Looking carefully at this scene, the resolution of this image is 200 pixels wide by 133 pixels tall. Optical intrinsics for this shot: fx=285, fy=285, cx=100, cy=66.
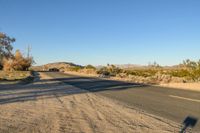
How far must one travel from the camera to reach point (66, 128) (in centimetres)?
752

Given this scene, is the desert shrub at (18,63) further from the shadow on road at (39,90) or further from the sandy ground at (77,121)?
the sandy ground at (77,121)

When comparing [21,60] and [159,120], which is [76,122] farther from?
[21,60]

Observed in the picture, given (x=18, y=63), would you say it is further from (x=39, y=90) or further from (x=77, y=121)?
(x=77, y=121)

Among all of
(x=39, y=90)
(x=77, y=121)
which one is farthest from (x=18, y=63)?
(x=77, y=121)

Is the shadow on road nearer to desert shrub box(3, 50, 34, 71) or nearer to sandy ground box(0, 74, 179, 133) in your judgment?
sandy ground box(0, 74, 179, 133)

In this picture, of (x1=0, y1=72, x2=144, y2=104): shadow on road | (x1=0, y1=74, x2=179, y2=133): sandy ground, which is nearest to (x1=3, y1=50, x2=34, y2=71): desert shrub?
(x1=0, y1=72, x2=144, y2=104): shadow on road

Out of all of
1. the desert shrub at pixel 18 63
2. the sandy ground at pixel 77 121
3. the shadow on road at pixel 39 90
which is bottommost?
the sandy ground at pixel 77 121

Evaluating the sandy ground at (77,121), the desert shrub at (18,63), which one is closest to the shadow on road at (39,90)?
the sandy ground at (77,121)

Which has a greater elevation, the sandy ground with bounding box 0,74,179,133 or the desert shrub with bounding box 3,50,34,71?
the desert shrub with bounding box 3,50,34,71

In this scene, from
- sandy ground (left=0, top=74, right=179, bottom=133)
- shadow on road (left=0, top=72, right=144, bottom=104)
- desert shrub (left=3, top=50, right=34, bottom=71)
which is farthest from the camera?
desert shrub (left=3, top=50, right=34, bottom=71)

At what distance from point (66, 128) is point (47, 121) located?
117 cm

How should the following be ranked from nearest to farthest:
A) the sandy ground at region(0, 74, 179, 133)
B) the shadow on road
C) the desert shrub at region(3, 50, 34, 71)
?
the sandy ground at region(0, 74, 179, 133)
the shadow on road
the desert shrub at region(3, 50, 34, 71)

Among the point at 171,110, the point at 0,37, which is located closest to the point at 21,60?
the point at 0,37

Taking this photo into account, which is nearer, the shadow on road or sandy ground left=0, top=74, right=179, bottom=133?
sandy ground left=0, top=74, right=179, bottom=133
